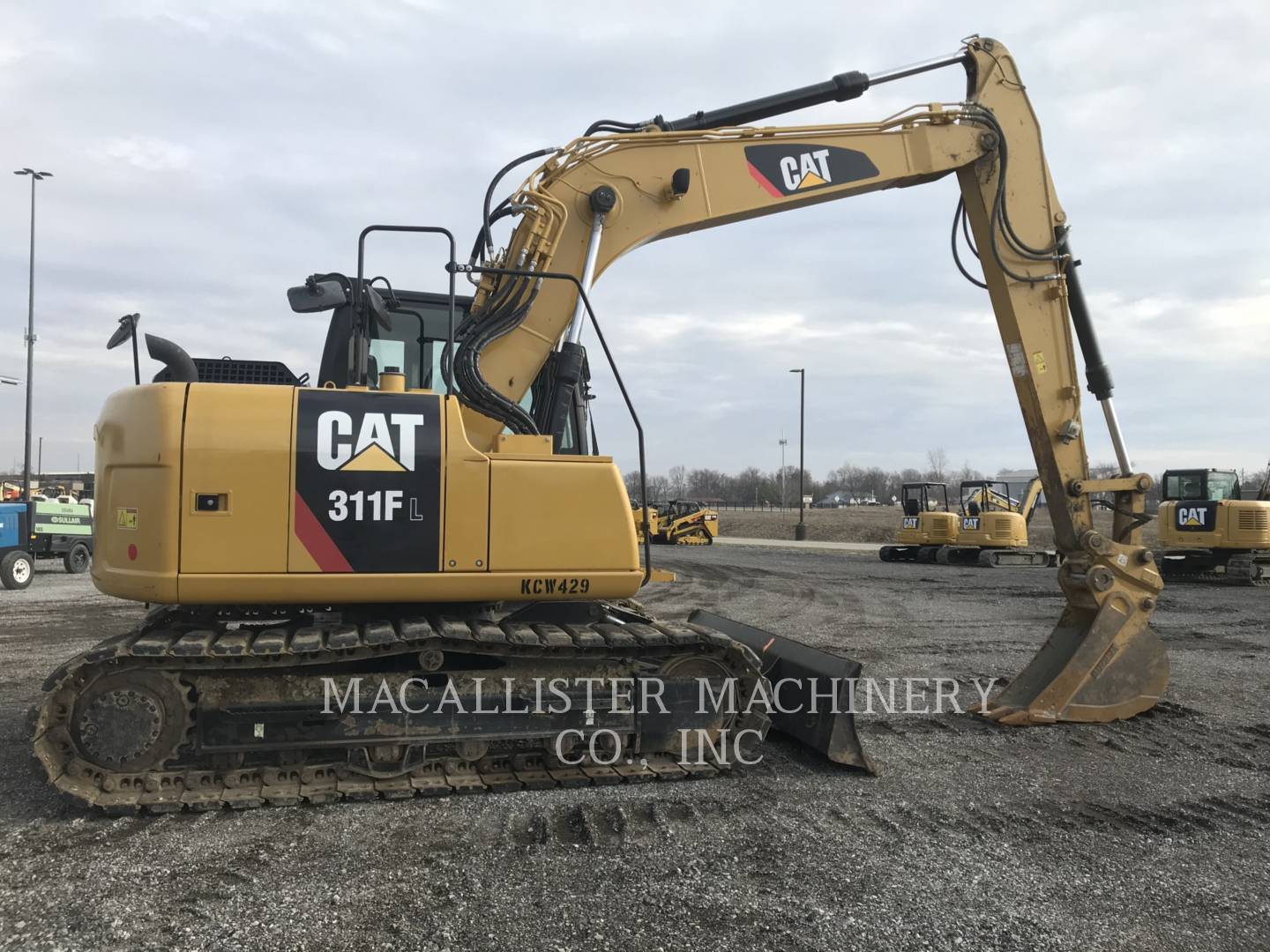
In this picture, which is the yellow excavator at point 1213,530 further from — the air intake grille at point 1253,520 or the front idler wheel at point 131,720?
the front idler wheel at point 131,720

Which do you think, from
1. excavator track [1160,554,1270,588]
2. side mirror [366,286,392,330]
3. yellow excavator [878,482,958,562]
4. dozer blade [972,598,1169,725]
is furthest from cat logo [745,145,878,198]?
yellow excavator [878,482,958,562]

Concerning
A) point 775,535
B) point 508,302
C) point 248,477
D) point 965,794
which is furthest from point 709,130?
point 775,535

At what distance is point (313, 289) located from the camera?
16.9 ft

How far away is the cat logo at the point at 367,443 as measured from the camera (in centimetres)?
466

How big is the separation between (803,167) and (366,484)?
3931mm

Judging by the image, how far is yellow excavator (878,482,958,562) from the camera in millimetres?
26828

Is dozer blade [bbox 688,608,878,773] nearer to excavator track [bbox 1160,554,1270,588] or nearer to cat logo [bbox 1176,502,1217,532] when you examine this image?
excavator track [bbox 1160,554,1270,588]

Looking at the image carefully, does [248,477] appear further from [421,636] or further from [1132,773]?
[1132,773]

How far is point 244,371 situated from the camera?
5.54m

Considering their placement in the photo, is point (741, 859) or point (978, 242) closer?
point (741, 859)

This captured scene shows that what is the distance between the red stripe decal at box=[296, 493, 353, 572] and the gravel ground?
127 cm

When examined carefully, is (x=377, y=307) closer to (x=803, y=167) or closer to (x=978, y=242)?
(x=803, y=167)

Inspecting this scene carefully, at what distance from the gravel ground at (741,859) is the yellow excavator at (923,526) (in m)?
21.0

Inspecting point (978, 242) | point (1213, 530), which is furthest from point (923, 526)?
point (978, 242)
